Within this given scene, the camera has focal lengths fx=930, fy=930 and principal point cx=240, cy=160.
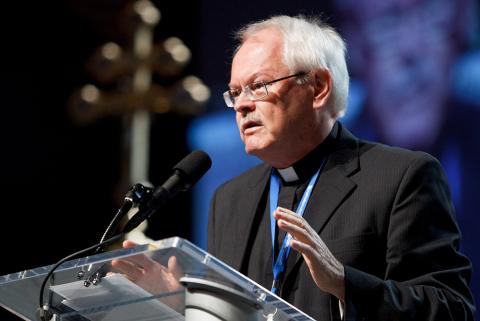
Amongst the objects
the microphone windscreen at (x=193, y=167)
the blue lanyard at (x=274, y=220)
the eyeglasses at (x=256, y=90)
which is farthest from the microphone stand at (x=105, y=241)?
the eyeglasses at (x=256, y=90)

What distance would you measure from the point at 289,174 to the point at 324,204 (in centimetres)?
35

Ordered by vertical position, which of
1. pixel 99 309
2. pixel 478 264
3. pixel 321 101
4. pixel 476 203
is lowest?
pixel 478 264

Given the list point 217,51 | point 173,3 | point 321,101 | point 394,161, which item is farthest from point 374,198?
point 173,3

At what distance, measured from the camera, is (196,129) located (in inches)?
219

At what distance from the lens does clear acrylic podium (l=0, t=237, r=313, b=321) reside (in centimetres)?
201

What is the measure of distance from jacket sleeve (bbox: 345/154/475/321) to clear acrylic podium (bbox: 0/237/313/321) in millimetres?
450

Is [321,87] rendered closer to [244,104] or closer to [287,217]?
[244,104]

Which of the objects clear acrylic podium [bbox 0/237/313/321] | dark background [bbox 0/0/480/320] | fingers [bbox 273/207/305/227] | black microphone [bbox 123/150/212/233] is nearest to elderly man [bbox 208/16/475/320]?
fingers [bbox 273/207/305/227]

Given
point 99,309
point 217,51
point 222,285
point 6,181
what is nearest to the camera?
point 222,285

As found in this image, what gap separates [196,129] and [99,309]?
3.33 m

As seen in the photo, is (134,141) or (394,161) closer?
(394,161)

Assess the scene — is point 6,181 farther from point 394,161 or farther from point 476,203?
point 394,161

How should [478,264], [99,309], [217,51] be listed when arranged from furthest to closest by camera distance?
[217,51] → [478,264] → [99,309]

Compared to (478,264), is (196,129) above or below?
above
